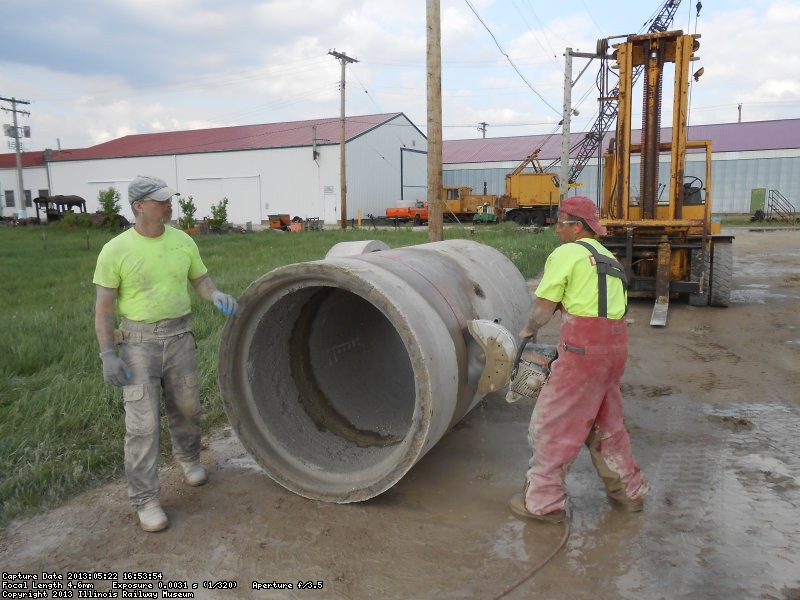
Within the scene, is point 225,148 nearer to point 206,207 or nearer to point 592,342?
point 206,207

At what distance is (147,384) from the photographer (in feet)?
12.6

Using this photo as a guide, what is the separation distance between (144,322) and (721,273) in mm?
9038

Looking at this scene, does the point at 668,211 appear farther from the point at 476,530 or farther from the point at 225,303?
the point at 225,303

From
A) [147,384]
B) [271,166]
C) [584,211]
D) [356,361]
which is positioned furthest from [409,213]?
[147,384]

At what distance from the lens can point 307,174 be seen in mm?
41781

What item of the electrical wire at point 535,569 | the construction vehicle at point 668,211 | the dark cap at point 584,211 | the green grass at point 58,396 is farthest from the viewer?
the construction vehicle at point 668,211

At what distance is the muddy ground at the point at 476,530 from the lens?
10.7 feet

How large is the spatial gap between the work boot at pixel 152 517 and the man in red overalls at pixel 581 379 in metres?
2.01

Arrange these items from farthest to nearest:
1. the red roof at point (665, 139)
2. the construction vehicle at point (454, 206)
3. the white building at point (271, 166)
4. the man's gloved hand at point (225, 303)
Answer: the red roof at point (665, 139)
the white building at point (271, 166)
the construction vehicle at point (454, 206)
the man's gloved hand at point (225, 303)

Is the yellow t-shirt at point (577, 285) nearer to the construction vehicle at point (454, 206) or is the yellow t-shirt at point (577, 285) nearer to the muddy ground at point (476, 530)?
the muddy ground at point (476, 530)

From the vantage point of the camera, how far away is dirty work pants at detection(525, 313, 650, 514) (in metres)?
3.68

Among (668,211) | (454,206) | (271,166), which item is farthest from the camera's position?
(271,166)

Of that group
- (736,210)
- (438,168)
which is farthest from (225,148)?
(438,168)

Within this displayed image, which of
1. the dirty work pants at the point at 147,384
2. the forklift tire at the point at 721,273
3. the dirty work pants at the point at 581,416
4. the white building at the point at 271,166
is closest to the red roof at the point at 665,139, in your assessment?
the white building at the point at 271,166
